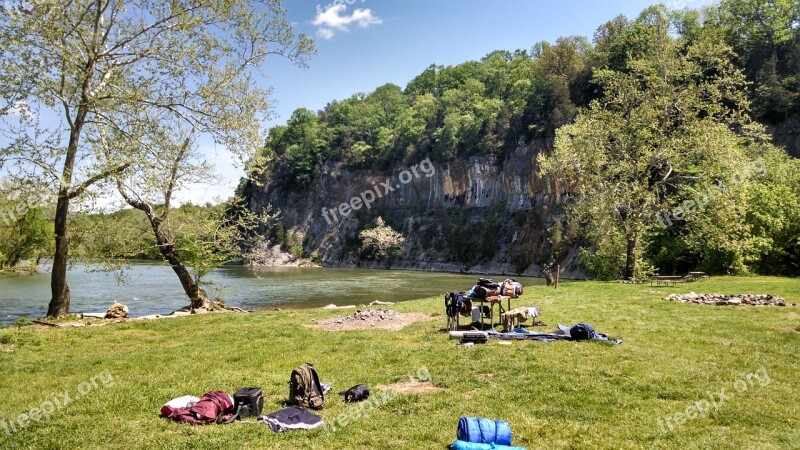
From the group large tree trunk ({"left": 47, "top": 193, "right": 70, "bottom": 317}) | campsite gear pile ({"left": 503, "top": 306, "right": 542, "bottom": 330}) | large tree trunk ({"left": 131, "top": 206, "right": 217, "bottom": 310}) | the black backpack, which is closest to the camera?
the black backpack

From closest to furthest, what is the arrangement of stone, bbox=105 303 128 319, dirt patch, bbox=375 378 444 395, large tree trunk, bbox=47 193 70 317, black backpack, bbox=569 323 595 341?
dirt patch, bbox=375 378 444 395
black backpack, bbox=569 323 595 341
large tree trunk, bbox=47 193 70 317
stone, bbox=105 303 128 319

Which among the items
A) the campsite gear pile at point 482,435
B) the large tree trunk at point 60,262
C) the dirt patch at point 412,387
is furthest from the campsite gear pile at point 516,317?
the large tree trunk at point 60,262

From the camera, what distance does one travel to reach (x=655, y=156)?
1102 inches

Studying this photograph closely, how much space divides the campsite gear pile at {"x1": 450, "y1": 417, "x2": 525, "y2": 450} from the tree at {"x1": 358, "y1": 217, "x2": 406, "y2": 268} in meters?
85.4

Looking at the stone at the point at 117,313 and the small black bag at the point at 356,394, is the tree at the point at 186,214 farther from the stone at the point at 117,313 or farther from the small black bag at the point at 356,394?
the small black bag at the point at 356,394

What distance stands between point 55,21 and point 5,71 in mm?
2248

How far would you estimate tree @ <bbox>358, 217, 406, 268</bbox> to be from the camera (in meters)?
92.2

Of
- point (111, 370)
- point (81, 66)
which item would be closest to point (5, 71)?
point (81, 66)

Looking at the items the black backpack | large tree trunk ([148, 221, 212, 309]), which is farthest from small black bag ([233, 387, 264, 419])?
large tree trunk ([148, 221, 212, 309])

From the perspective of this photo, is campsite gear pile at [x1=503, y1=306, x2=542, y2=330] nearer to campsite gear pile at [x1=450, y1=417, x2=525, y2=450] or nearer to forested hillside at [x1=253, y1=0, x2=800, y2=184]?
campsite gear pile at [x1=450, y1=417, x2=525, y2=450]

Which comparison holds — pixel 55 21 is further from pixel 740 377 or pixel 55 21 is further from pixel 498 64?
pixel 498 64

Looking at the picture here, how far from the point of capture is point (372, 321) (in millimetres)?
16219

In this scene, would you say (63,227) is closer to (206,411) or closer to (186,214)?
(186,214)

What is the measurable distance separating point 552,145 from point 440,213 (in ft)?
89.8
